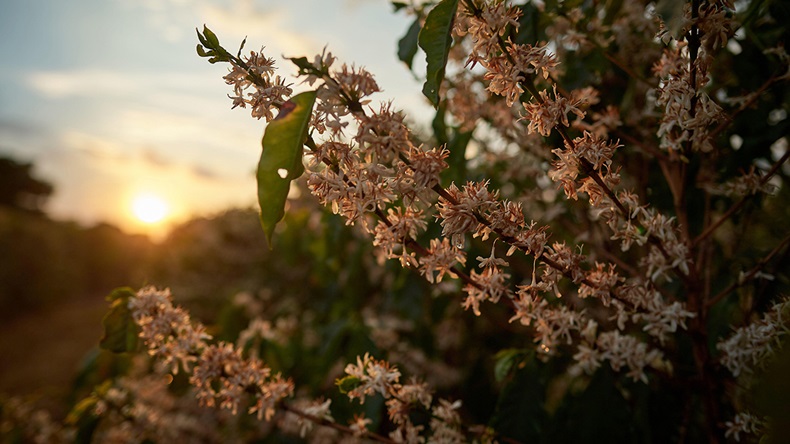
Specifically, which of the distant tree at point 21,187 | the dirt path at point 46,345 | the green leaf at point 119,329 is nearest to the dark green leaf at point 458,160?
the green leaf at point 119,329

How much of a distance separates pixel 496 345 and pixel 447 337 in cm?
50

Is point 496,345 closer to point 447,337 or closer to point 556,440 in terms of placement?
point 447,337

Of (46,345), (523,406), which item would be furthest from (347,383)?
(46,345)

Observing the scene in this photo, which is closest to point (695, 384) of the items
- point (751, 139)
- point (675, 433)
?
point (675, 433)

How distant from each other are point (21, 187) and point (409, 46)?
3331 cm

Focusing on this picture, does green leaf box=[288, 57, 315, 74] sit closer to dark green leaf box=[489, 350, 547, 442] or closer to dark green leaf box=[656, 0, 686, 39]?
dark green leaf box=[656, 0, 686, 39]

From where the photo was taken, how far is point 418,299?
205cm

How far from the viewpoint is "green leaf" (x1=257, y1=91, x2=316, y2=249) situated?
693 millimetres

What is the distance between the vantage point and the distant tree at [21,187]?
2600 centimetres

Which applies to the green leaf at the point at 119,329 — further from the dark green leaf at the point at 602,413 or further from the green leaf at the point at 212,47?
the dark green leaf at the point at 602,413

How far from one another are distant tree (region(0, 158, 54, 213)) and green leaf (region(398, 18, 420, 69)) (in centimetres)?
3109

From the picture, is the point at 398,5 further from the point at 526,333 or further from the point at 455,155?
the point at 526,333

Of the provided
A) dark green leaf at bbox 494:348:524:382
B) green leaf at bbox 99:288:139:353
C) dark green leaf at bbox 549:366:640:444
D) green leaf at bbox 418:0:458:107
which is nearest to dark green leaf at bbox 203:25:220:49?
green leaf at bbox 418:0:458:107

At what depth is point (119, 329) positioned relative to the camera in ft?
4.25
